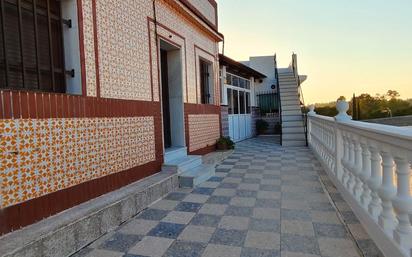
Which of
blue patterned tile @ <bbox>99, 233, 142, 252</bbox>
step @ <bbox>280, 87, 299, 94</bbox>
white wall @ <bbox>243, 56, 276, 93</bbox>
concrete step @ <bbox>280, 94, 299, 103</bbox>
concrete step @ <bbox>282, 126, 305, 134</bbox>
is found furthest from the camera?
white wall @ <bbox>243, 56, 276, 93</bbox>

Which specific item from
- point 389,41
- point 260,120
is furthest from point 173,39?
point 389,41

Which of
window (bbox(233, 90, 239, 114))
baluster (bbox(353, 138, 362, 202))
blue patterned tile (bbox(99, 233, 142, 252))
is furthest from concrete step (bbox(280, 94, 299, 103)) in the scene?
blue patterned tile (bbox(99, 233, 142, 252))

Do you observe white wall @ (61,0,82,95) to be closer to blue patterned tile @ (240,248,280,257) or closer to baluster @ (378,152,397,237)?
blue patterned tile @ (240,248,280,257)

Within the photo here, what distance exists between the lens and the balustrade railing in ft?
5.50

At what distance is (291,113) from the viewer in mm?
10531

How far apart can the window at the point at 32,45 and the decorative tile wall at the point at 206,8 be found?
14.6 feet

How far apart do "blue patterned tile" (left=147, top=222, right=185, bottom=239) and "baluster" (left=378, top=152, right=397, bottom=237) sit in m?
1.81

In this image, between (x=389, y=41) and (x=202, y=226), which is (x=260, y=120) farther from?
(x=202, y=226)

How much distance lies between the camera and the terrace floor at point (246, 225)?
7.38 ft

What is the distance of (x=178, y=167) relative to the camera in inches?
175

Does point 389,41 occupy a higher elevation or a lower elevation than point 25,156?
higher

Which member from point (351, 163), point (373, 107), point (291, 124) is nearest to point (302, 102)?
point (291, 124)

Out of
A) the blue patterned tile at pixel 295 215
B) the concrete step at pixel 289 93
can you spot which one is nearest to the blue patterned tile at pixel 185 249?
the blue patterned tile at pixel 295 215

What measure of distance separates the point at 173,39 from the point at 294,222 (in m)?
3.97
